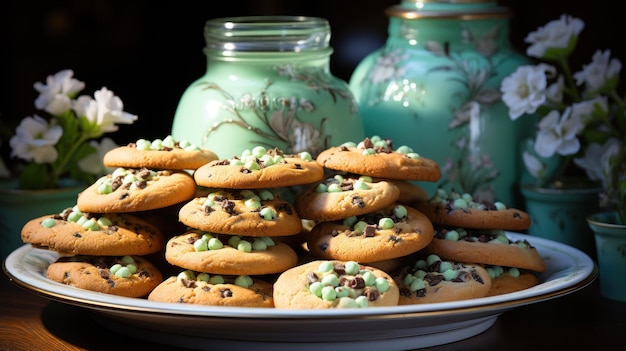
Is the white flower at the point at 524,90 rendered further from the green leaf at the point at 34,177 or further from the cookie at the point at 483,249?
the green leaf at the point at 34,177

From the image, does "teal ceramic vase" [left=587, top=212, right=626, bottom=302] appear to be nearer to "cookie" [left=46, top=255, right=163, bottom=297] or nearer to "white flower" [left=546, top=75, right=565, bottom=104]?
"white flower" [left=546, top=75, right=565, bottom=104]

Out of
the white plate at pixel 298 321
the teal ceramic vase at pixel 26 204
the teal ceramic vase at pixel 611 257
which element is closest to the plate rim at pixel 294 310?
the white plate at pixel 298 321

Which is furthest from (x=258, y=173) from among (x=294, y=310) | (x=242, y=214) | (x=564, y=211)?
(x=564, y=211)

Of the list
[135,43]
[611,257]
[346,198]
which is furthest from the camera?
[135,43]

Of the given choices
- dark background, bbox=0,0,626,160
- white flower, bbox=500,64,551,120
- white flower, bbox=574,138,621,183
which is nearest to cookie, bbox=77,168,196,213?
white flower, bbox=500,64,551,120

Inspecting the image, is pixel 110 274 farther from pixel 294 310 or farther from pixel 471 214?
pixel 471 214

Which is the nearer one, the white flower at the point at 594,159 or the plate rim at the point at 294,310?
the plate rim at the point at 294,310
